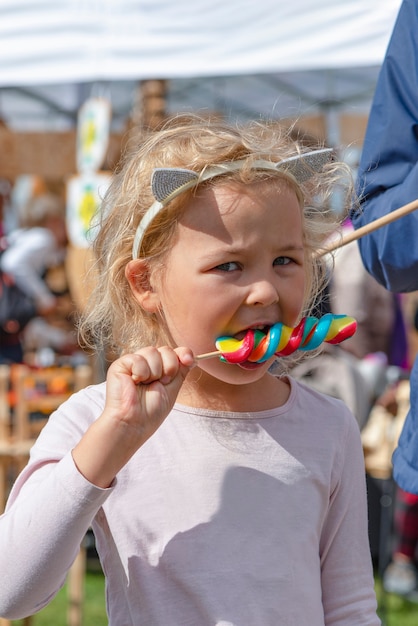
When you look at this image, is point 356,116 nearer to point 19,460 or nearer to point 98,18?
point 98,18

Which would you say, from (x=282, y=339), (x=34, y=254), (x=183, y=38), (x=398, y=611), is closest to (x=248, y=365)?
(x=282, y=339)

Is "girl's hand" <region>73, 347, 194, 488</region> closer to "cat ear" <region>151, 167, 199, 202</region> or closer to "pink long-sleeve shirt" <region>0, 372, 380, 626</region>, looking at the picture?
"pink long-sleeve shirt" <region>0, 372, 380, 626</region>

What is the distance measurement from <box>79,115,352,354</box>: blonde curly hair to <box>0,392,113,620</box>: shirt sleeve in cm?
30

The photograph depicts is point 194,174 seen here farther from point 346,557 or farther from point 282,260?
point 346,557

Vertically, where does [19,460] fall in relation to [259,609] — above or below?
below

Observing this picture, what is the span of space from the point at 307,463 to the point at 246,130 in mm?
538

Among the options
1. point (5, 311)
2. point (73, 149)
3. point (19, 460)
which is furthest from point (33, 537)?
point (73, 149)

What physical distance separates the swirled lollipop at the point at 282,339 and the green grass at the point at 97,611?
2.63 m

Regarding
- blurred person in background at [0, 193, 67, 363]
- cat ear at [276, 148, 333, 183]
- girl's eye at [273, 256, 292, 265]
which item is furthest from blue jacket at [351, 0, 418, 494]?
blurred person in background at [0, 193, 67, 363]

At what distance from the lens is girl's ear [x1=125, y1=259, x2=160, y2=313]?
133 centimetres

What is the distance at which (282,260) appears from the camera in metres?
1.29

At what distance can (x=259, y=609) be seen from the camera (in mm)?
1230

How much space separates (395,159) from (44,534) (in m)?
0.94

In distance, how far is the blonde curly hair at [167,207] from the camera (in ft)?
4.29
